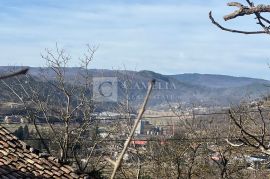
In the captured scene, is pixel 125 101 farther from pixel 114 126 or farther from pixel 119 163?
pixel 119 163

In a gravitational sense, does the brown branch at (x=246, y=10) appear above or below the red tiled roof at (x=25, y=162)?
above

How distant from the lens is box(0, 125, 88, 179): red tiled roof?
7.23 meters

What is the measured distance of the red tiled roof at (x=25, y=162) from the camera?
7227 mm

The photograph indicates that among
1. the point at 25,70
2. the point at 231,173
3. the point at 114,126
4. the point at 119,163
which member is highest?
the point at 25,70

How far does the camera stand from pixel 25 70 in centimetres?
89

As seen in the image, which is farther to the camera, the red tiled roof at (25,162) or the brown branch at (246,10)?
the red tiled roof at (25,162)

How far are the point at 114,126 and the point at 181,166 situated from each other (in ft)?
12.0

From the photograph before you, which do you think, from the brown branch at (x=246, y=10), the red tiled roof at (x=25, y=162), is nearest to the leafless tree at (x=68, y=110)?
the red tiled roof at (x=25, y=162)

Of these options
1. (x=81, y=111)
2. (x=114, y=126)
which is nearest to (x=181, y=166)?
(x=114, y=126)

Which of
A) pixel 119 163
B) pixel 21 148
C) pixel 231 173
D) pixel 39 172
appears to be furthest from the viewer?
pixel 231 173

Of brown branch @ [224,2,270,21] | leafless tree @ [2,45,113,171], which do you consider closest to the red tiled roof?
brown branch @ [224,2,270,21]

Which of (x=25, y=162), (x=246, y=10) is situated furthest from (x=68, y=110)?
(x=246, y=10)

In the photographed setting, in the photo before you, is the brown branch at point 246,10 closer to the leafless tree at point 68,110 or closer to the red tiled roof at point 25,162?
the red tiled roof at point 25,162

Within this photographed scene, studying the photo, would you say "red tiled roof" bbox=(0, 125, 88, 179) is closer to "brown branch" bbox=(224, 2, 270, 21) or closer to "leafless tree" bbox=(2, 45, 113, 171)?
"brown branch" bbox=(224, 2, 270, 21)
